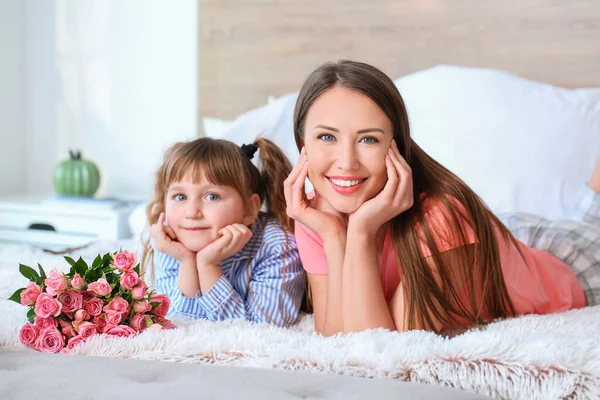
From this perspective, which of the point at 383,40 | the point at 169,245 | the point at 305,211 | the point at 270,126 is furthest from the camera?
the point at 383,40

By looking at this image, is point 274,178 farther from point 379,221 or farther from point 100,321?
point 100,321

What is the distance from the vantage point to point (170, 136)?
3.47 m

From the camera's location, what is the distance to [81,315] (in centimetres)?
123

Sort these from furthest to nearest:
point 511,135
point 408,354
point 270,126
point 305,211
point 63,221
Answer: point 63,221
point 270,126
point 511,135
point 305,211
point 408,354

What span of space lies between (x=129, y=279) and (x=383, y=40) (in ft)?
6.12

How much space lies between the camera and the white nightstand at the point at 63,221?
9.75 ft

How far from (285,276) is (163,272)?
30 cm

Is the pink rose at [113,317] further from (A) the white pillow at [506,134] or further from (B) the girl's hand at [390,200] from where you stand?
(A) the white pillow at [506,134]

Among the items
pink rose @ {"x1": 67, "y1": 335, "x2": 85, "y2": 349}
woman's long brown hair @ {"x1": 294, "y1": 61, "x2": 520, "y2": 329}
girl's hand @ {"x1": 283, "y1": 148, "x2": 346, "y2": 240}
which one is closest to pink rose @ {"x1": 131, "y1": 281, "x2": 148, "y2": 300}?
pink rose @ {"x1": 67, "y1": 335, "x2": 85, "y2": 349}

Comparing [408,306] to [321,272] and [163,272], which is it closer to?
[321,272]

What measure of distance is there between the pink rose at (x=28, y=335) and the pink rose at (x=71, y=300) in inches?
2.4

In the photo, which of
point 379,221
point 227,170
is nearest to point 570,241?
point 379,221

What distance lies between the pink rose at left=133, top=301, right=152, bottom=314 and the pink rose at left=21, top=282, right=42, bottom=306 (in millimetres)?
155

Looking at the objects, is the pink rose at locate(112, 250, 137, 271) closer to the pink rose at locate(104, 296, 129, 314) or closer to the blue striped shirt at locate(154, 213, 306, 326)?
the pink rose at locate(104, 296, 129, 314)
